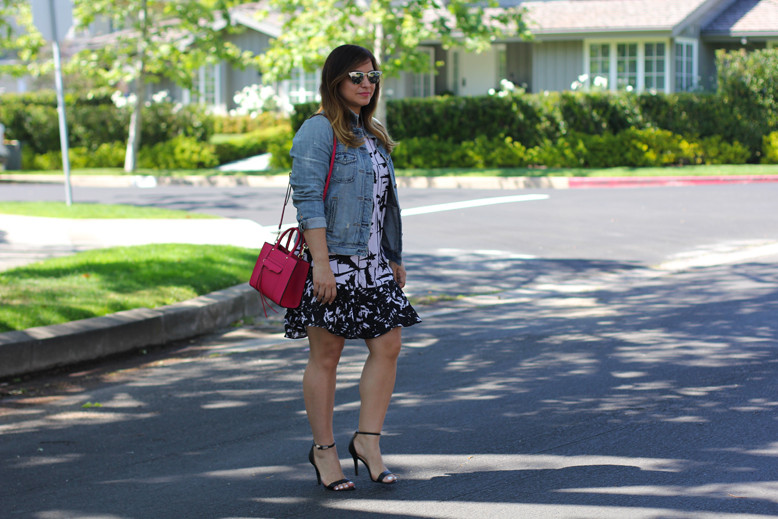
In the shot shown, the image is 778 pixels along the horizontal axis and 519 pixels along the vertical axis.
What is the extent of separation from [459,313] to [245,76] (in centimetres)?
2918

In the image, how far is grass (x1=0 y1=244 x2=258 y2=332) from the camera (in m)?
7.35

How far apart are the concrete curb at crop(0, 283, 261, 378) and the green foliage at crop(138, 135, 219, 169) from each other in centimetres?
1827

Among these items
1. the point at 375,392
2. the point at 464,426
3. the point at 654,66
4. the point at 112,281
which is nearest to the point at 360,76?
the point at 375,392

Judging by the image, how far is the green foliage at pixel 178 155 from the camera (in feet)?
85.7

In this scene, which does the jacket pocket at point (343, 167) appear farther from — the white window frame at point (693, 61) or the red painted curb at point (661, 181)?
the white window frame at point (693, 61)

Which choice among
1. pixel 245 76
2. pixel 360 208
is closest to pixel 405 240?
pixel 360 208

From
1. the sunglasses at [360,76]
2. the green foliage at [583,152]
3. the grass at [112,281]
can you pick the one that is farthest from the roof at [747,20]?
the sunglasses at [360,76]

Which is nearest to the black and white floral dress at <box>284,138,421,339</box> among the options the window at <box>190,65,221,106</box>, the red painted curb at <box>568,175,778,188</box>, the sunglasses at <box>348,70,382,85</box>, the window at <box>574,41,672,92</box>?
the sunglasses at <box>348,70,382,85</box>

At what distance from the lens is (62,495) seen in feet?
14.0

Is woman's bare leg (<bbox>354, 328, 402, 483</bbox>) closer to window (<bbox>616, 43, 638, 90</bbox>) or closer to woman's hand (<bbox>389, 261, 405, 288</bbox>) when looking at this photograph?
woman's hand (<bbox>389, 261, 405, 288</bbox>)

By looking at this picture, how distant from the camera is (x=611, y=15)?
94.3ft

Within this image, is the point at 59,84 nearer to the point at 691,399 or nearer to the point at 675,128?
the point at 691,399

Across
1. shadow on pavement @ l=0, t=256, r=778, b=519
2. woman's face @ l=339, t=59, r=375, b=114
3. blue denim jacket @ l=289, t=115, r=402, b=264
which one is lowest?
shadow on pavement @ l=0, t=256, r=778, b=519

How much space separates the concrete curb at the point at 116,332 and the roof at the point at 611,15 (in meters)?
20.8
